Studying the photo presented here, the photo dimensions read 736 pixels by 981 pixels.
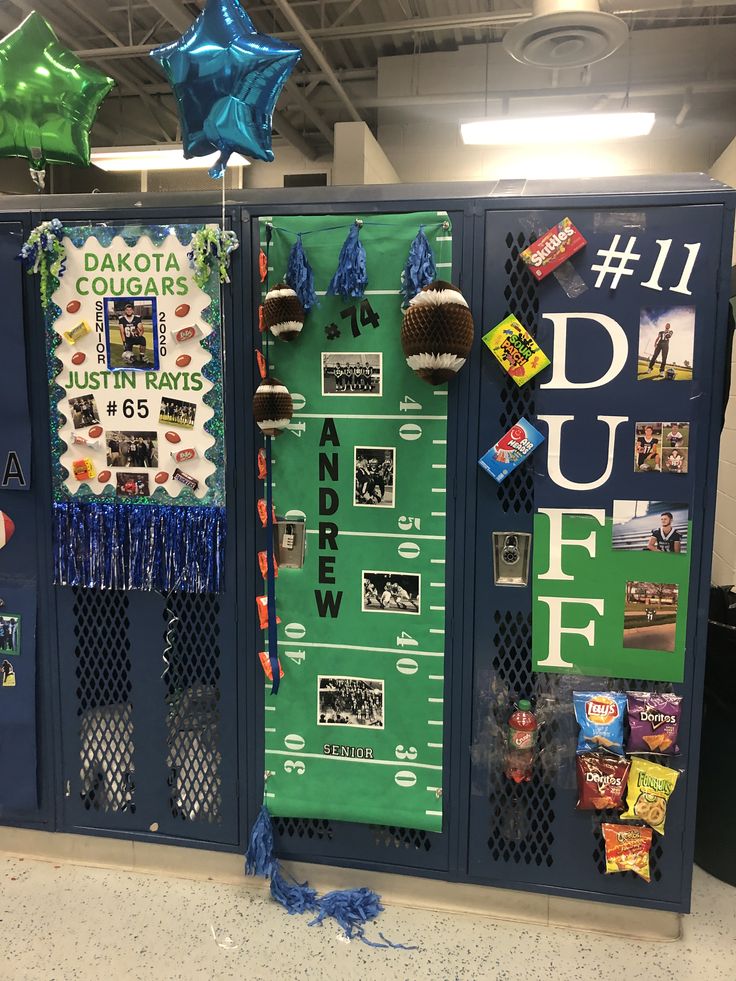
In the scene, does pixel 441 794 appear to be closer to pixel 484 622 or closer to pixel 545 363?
pixel 484 622

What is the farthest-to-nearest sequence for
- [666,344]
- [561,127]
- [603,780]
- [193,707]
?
[561,127] < [193,707] < [603,780] < [666,344]

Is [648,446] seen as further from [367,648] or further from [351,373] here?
[367,648]

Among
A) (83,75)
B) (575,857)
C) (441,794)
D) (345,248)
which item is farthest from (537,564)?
(83,75)

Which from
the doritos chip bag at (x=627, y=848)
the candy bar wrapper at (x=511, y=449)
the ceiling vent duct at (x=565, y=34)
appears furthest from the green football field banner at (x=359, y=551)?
the ceiling vent duct at (x=565, y=34)

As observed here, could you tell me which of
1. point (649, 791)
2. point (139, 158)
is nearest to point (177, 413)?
point (649, 791)

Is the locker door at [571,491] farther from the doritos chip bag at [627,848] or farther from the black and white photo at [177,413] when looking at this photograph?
the black and white photo at [177,413]

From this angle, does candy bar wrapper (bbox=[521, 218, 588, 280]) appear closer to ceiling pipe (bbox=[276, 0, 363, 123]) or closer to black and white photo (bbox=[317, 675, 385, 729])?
black and white photo (bbox=[317, 675, 385, 729])

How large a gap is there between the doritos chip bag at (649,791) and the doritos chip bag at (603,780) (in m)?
0.02

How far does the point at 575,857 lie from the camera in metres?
1.85

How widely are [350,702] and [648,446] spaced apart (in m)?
1.06

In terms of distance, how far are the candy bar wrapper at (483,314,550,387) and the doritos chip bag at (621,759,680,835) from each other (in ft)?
3.50

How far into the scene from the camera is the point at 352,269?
1746 mm

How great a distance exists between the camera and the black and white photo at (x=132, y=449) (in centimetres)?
192

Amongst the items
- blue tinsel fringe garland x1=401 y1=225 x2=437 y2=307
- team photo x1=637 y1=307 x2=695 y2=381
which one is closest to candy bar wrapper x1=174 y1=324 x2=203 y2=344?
blue tinsel fringe garland x1=401 y1=225 x2=437 y2=307
